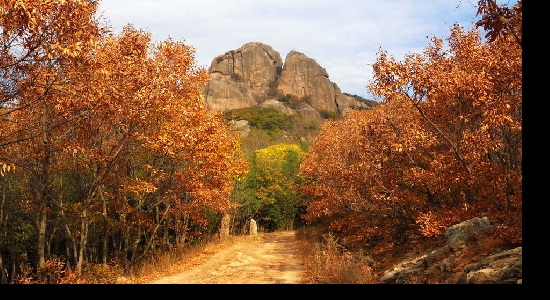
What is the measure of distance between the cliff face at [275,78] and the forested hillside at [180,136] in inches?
4061

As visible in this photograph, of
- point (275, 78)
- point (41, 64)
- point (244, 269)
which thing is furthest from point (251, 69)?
point (41, 64)

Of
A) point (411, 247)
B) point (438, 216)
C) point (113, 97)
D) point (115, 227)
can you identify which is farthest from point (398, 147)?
point (115, 227)

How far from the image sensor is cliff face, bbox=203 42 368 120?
128 metres

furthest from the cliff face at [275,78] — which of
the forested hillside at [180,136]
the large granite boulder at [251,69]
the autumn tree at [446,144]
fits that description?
the autumn tree at [446,144]

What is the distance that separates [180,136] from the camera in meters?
15.4

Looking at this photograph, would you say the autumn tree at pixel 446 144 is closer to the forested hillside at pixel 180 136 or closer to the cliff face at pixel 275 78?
the forested hillside at pixel 180 136

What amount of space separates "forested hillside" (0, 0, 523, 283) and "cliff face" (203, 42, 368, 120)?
338 ft

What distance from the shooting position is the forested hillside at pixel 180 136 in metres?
10.4

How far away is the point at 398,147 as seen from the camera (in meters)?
13.4

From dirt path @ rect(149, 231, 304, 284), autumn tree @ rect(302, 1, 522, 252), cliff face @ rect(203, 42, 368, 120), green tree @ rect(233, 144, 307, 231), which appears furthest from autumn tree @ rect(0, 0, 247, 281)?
cliff face @ rect(203, 42, 368, 120)

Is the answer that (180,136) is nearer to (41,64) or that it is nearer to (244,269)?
(41,64)

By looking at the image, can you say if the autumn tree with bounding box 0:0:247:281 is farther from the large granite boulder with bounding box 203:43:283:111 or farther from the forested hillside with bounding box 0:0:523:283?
the large granite boulder with bounding box 203:43:283:111

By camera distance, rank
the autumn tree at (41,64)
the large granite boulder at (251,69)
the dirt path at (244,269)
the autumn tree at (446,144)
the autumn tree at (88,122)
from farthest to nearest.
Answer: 1. the large granite boulder at (251,69)
2. the dirt path at (244,269)
3. the autumn tree at (446,144)
4. the autumn tree at (88,122)
5. the autumn tree at (41,64)
